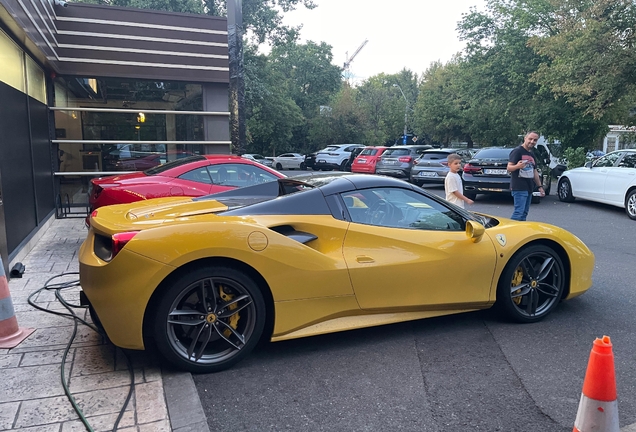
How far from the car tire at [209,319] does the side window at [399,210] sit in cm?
109

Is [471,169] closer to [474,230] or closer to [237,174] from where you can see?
[237,174]

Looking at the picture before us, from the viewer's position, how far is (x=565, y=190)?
1423 centimetres

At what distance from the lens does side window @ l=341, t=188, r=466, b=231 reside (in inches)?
163

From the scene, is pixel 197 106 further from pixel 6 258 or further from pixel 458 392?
pixel 458 392

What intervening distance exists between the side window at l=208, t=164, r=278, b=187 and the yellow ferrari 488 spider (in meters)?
3.01

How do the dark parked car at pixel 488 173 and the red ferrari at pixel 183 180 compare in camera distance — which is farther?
the dark parked car at pixel 488 173

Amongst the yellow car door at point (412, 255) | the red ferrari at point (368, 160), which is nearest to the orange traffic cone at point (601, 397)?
the yellow car door at point (412, 255)

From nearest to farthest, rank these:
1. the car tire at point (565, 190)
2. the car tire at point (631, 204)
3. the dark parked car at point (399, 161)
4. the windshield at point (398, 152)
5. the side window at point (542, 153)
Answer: the car tire at point (631, 204)
the car tire at point (565, 190)
the side window at point (542, 153)
the dark parked car at point (399, 161)
the windshield at point (398, 152)

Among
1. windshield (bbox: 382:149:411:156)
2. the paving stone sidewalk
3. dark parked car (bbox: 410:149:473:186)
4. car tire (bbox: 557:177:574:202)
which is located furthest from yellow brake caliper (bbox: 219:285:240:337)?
windshield (bbox: 382:149:411:156)

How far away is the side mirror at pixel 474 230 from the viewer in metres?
4.20

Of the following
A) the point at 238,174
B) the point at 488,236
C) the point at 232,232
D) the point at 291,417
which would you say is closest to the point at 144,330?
the point at 232,232

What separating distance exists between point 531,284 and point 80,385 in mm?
3684

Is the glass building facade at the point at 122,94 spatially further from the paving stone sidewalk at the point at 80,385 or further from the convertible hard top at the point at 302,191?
the convertible hard top at the point at 302,191

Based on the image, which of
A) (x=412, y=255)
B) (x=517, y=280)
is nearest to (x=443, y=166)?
(x=517, y=280)
